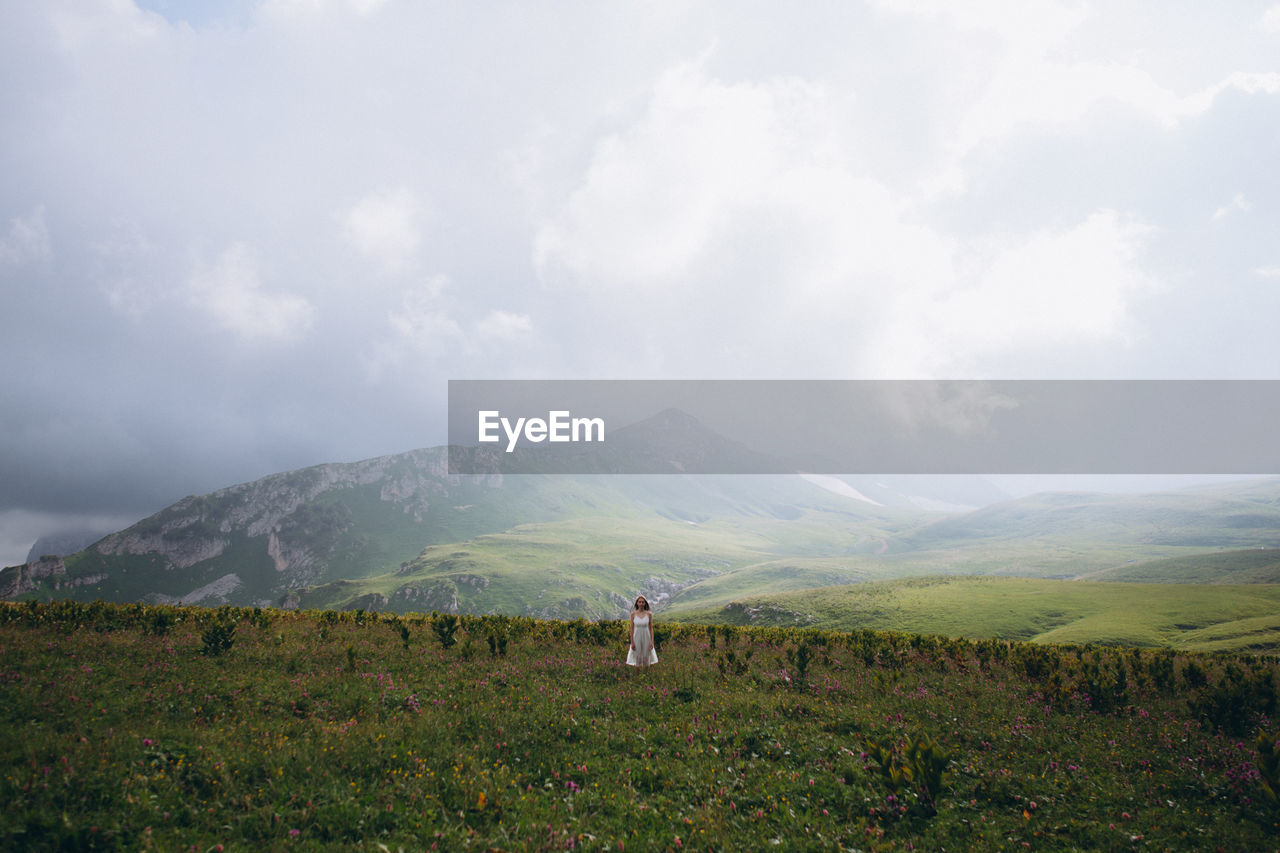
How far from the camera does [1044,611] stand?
105 meters

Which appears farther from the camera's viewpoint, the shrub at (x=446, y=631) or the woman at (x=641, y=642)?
the shrub at (x=446, y=631)

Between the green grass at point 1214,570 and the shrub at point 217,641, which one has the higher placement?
the shrub at point 217,641

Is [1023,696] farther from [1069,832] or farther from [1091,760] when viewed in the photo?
[1069,832]

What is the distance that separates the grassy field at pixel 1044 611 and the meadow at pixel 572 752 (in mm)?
67164

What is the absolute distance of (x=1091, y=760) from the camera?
14281 mm

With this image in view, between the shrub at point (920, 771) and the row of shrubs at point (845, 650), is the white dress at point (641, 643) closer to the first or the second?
the row of shrubs at point (845, 650)

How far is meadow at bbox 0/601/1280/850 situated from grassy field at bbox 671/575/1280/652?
6716 cm

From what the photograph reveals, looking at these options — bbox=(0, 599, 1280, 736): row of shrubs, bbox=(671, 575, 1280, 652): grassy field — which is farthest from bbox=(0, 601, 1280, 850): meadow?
bbox=(671, 575, 1280, 652): grassy field

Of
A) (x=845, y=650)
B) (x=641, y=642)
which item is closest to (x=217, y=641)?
(x=641, y=642)

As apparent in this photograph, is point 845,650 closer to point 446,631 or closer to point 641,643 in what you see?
point 641,643

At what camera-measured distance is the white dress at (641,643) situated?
2191cm

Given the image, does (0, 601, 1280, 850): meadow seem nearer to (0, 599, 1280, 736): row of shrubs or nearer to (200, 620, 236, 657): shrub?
(200, 620, 236, 657): shrub

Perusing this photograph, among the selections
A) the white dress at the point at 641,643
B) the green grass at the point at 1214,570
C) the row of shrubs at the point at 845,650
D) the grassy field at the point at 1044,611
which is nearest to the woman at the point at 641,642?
the white dress at the point at 641,643

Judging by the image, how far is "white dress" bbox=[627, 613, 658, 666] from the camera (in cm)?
2191
